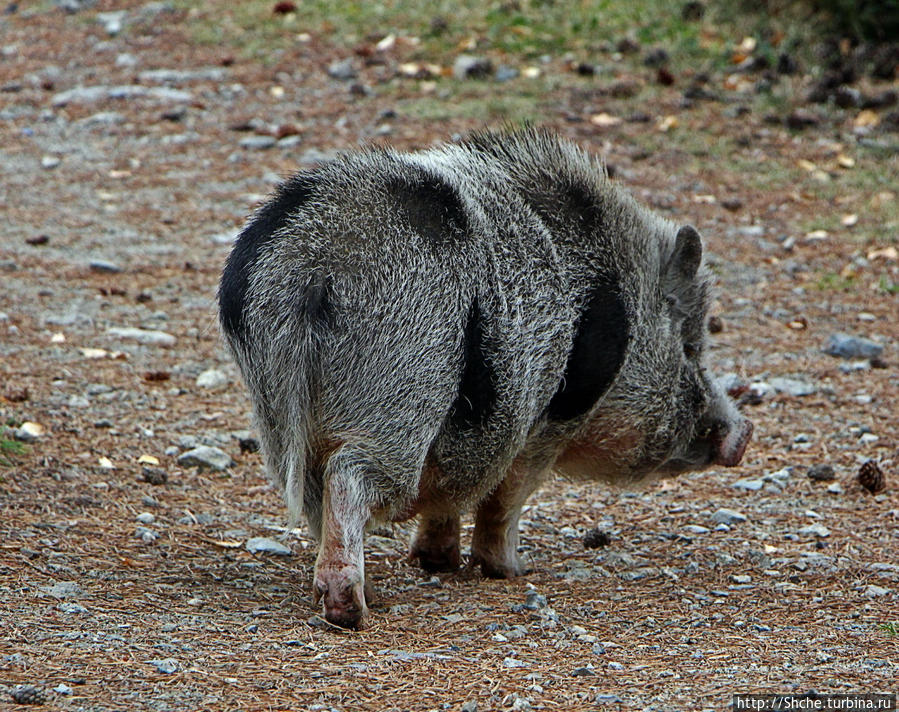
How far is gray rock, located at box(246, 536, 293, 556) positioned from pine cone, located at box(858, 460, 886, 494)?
2830 millimetres

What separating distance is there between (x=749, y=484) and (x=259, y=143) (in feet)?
21.7

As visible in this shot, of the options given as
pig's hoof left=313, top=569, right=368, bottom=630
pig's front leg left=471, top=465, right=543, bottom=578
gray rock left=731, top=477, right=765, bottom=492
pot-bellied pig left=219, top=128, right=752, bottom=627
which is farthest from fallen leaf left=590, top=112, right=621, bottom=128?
pig's hoof left=313, top=569, right=368, bottom=630

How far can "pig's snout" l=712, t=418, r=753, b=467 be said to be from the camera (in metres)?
5.57

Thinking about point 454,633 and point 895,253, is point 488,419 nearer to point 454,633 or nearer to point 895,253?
point 454,633

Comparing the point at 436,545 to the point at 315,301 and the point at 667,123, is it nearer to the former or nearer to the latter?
the point at 315,301

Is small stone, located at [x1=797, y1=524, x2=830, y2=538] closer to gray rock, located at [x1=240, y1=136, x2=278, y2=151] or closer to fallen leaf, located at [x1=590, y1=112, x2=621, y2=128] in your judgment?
fallen leaf, located at [x1=590, y1=112, x2=621, y2=128]

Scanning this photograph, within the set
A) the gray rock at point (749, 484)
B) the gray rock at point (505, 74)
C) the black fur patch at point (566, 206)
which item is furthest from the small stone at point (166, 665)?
the gray rock at point (505, 74)

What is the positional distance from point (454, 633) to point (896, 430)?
141 inches

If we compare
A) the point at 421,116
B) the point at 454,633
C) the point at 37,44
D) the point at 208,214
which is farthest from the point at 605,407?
the point at 37,44

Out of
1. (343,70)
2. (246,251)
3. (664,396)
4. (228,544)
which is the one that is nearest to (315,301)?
(246,251)

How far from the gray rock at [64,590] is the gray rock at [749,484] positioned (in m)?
3.35

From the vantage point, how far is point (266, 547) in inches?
211

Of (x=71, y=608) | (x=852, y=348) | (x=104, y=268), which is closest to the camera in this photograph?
(x=71, y=608)

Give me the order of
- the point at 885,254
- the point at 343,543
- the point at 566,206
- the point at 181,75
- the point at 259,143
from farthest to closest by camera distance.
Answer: the point at 181,75, the point at 259,143, the point at 885,254, the point at 566,206, the point at 343,543
